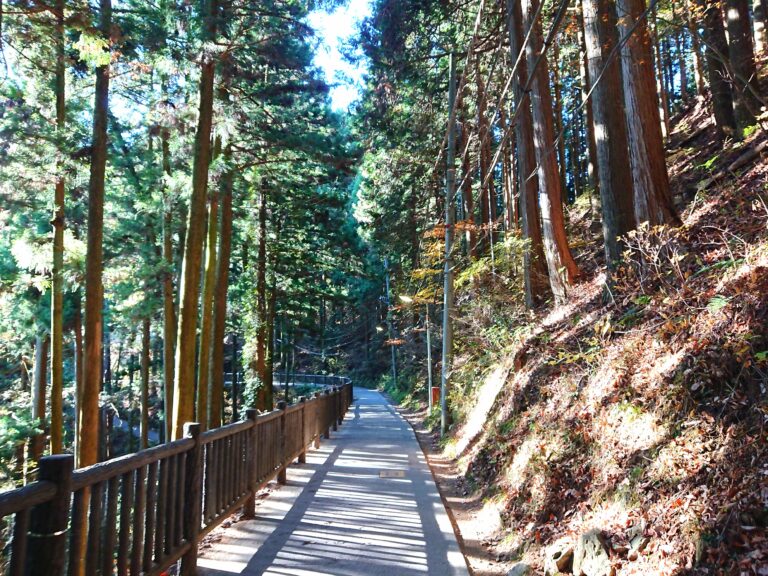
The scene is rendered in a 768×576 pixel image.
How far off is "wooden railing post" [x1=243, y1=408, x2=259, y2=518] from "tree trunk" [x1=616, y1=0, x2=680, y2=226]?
569 centimetres

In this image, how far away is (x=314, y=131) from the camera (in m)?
13.9

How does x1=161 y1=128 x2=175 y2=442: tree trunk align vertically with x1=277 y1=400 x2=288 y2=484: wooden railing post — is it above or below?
above

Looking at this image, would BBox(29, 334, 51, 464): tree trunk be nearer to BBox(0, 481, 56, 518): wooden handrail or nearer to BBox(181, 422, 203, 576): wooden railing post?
BBox(181, 422, 203, 576): wooden railing post

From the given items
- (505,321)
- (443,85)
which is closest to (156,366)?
(443,85)

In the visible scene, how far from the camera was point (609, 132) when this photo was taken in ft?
27.1

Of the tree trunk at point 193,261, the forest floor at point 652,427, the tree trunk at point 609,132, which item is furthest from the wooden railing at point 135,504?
the tree trunk at point 609,132

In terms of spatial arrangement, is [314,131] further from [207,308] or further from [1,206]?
[1,206]

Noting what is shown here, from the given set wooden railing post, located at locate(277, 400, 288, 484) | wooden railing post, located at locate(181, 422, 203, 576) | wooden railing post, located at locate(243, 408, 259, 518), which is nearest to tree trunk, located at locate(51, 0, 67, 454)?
wooden railing post, located at locate(277, 400, 288, 484)

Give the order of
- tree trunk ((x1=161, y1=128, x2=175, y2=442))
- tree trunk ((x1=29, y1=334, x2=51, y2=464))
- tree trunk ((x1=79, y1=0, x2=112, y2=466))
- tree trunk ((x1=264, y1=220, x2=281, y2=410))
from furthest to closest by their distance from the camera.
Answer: tree trunk ((x1=264, y1=220, x2=281, y2=410)) → tree trunk ((x1=161, y1=128, x2=175, y2=442)) → tree trunk ((x1=29, y1=334, x2=51, y2=464)) → tree trunk ((x1=79, y1=0, x2=112, y2=466))

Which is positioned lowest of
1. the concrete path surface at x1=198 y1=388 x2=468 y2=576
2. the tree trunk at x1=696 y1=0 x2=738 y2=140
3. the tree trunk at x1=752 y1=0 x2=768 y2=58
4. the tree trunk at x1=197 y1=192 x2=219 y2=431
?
the concrete path surface at x1=198 y1=388 x2=468 y2=576

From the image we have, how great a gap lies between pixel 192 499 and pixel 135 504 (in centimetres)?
98

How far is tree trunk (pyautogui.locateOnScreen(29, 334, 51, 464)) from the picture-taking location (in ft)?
45.3

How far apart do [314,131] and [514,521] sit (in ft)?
36.3

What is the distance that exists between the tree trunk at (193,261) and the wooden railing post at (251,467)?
151 inches
